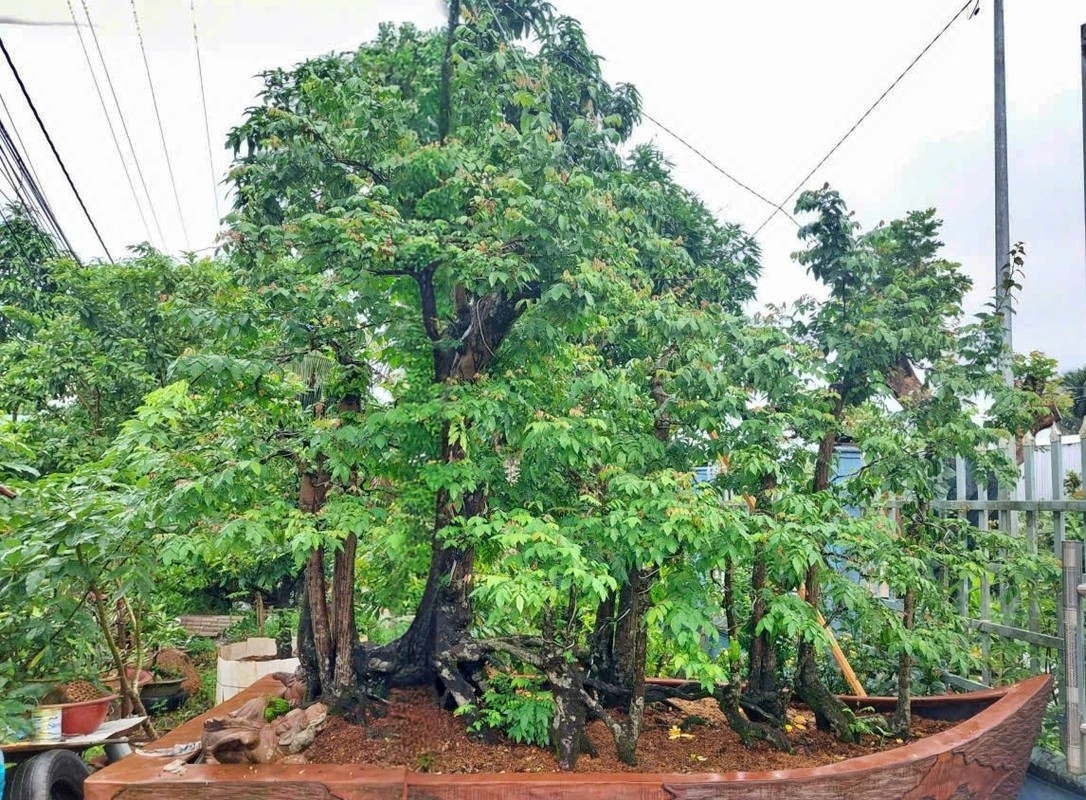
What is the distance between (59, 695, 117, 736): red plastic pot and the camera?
4.19 metres

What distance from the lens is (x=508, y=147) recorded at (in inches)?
138

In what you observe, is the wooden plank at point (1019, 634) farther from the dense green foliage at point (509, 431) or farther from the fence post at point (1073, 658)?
the fence post at point (1073, 658)

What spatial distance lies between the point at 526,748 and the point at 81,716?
2527 mm

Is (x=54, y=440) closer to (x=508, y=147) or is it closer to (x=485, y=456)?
(x=485, y=456)

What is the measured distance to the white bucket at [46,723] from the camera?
400 centimetres

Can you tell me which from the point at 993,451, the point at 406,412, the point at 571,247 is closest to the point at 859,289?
the point at 993,451

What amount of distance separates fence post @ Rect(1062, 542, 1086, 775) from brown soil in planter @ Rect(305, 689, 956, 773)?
737 mm

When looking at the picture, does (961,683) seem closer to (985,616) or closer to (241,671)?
(985,616)

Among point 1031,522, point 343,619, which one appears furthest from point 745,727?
point 343,619

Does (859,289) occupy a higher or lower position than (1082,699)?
higher

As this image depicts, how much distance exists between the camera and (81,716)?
425cm

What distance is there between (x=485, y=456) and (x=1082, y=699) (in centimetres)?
293

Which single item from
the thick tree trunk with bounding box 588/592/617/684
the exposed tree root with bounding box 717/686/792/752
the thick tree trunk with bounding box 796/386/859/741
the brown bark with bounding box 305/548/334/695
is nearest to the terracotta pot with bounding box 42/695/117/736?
the brown bark with bounding box 305/548/334/695

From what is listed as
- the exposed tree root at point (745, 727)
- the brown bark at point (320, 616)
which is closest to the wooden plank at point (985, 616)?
the exposed tree root at point (745, 727)
